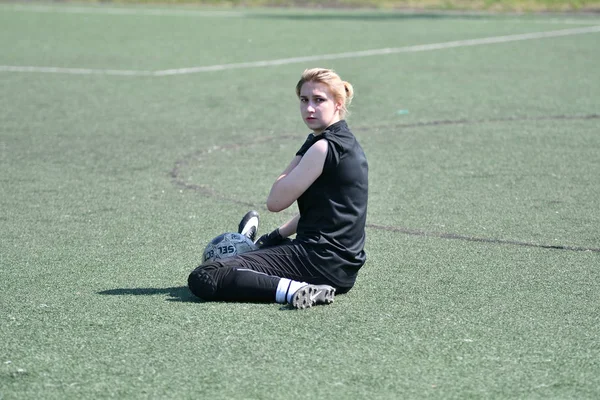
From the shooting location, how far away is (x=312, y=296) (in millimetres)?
5465

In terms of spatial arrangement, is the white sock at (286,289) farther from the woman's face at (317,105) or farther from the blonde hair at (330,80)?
the blonde hair at (330,80)

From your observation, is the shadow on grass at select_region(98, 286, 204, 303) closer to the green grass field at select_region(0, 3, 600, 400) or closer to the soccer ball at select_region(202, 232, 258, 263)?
the green grass field at select_region(0, 3, 600, 400)

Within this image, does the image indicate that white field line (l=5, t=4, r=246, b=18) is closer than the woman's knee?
No

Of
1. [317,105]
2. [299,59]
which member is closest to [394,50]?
[299,59]

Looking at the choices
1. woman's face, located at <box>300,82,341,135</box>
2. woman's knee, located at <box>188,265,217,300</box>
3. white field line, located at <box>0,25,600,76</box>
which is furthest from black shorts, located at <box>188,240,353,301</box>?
white field line, located at <box>0,25,600,76</box>

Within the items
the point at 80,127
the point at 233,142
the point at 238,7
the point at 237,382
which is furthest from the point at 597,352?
the point at 238,7

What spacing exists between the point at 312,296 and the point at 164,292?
35.1 inches

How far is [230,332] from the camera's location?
5082 millimetres

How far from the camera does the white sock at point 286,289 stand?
5496mm

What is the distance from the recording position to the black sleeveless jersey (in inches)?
223

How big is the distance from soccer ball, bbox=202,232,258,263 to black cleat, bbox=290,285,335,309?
668 mm

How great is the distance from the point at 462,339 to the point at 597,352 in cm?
62

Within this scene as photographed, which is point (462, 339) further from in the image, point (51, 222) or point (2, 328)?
point (51, 222)

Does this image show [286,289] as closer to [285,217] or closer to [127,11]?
[285,217]
